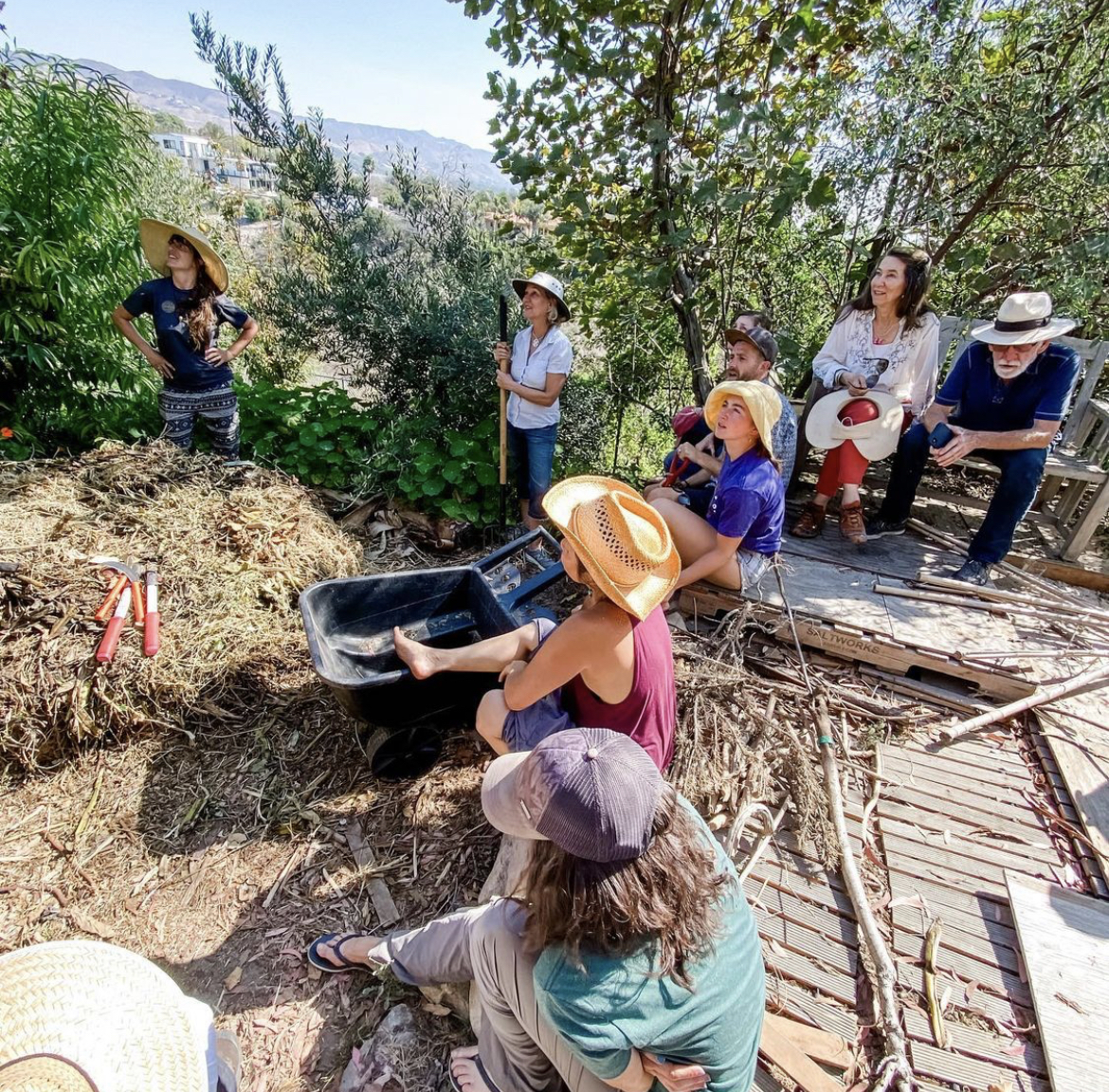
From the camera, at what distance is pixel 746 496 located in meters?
2.94

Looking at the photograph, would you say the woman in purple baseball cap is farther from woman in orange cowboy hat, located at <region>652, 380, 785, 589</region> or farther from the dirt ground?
woman in orange cowboy hat, located at <region>652, 380, 785, 589</region>

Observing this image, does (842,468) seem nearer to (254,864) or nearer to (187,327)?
(254,864)

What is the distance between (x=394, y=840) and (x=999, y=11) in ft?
20.1

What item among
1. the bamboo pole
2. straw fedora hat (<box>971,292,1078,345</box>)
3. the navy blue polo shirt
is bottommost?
the bamboo pole

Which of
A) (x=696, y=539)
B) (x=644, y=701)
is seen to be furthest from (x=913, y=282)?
(x=644, y=701)

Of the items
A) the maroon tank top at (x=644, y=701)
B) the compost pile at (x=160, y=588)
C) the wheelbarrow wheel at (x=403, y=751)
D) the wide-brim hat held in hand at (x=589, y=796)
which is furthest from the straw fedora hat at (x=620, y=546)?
the compost pile at (x=160, y=588)

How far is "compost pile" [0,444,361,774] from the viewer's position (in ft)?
9.14

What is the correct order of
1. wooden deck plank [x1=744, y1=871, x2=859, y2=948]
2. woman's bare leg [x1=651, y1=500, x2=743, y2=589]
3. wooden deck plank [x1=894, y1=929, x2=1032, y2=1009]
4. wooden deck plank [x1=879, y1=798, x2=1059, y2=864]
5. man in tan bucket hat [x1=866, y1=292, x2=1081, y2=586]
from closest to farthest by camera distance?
wooden deck plank [x1=894, y1=929, x2=1032, y2=1009] < wooden deck plank [x1=744, y1=871, x2=859, y2=948] < wooden deck plank [x1=879, y1=798, x2=1059, y2=864] < woman's bare leg [x1=651, y1=500, x2=743, y2=589] < man in tan bucket hat [x1=866, y1=292, x2=1081, y2=586]

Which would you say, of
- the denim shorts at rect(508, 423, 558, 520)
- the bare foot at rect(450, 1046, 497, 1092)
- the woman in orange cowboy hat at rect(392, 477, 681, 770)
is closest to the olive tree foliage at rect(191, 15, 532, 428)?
the denim shorts at rect(508, 423, 558, 520)

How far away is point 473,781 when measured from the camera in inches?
115

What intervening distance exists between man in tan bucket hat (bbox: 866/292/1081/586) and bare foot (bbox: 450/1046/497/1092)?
3.58 m

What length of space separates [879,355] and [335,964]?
4.41 meters

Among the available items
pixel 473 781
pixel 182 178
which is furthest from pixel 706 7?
pixel 182 178

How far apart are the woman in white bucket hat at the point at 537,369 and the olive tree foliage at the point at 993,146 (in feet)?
7.66
